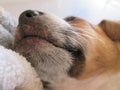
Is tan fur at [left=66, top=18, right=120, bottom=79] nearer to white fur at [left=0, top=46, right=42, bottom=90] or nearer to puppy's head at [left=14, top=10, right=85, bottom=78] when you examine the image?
puppy's head at [left=14, top=10, right=85, bottom=78]

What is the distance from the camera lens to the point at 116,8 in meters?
2.39

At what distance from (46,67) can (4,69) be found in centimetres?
22

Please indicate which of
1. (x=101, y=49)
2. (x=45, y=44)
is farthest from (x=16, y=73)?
(x=101, y=49)

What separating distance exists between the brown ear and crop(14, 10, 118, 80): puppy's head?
117 mm

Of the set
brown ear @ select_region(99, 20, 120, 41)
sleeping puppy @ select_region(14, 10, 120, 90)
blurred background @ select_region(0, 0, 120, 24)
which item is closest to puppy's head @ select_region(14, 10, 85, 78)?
sleeping puppy @ select_region(14, 10, 120, 90)

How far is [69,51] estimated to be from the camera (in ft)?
3.21

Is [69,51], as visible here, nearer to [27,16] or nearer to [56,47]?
[56,47]

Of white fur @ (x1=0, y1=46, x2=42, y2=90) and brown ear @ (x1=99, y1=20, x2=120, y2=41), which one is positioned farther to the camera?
brown ear @ (x1=99, y1=20, x2=120, y2=41)

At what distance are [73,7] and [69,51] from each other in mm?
1526

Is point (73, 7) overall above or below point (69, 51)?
below

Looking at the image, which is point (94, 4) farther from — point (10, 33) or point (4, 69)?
point (4, 69)

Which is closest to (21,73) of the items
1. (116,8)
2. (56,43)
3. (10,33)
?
(56,43)

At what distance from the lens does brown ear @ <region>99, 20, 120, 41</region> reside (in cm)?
119

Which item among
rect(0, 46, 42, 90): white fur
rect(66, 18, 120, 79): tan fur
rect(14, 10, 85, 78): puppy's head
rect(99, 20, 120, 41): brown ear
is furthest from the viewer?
rect(99, 20, 120, 41): brown ear
